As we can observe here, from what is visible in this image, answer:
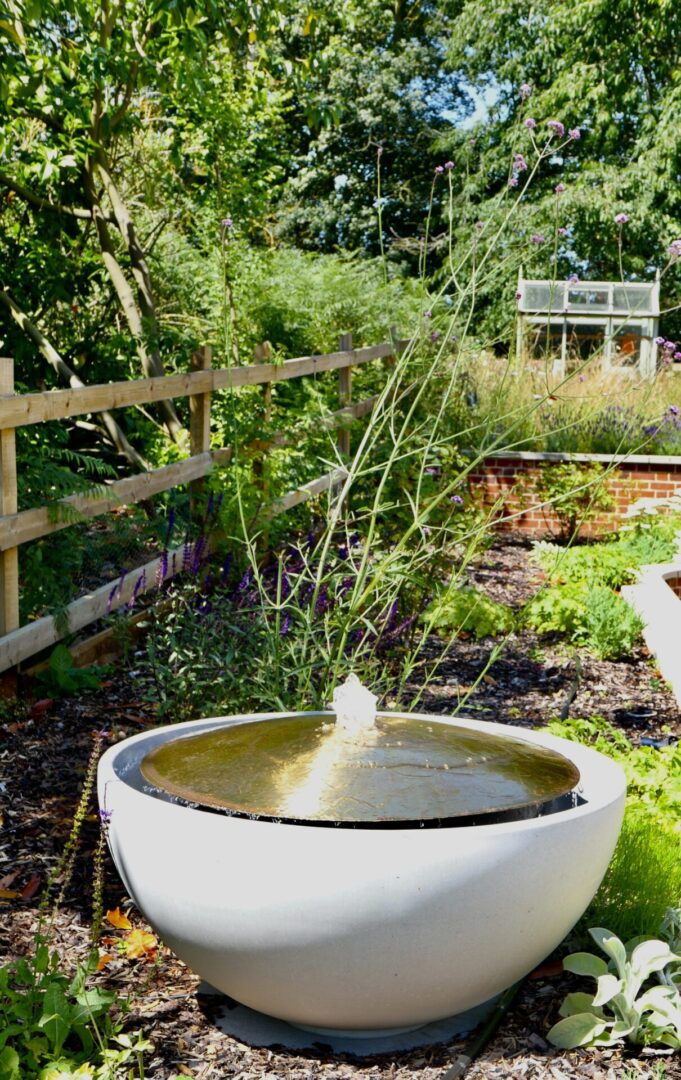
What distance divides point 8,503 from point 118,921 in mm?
2008

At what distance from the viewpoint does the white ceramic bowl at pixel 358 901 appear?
215 centimetres

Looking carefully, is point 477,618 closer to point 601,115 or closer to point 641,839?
point 641,839

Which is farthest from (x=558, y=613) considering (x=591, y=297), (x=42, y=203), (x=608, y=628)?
(x=591, y=297)

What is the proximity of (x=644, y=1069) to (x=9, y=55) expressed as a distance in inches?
214

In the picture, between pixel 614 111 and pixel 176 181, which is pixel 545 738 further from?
pixel 614 111

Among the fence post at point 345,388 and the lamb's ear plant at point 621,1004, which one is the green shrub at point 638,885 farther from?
the fence post at point 345,388

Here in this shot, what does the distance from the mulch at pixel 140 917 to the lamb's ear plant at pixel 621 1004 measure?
0.14ft

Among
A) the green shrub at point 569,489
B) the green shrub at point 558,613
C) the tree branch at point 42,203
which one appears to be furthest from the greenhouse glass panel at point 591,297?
the green shrub at point 558,613

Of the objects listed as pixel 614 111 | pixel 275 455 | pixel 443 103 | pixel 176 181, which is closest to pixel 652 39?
pixel 614 111

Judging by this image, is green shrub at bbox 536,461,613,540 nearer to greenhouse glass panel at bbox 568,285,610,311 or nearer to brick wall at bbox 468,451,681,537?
brick wall at bbox 468,451,681,537

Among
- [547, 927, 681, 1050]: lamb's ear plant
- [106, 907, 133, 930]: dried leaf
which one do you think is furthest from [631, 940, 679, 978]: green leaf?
[106, 907, 133, 930]: dried leaf

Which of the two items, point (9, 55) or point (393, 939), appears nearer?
point (393, 939)

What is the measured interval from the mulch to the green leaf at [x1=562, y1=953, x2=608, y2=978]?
149mm

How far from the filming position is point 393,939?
2191 mm
